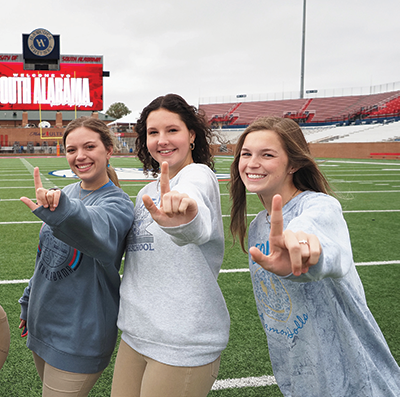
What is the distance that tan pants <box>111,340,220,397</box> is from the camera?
1328mm

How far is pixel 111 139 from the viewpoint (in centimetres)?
189

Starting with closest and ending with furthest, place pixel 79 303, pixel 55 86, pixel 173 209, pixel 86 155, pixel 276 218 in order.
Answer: pixel 276 218 < pixel 173 209 < pixel 79 303 < pixel 86 155 < pixel 55 86

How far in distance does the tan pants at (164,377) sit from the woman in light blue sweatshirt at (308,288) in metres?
0.31

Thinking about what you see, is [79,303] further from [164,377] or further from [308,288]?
[308,288]

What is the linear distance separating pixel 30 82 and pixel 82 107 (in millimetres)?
6986

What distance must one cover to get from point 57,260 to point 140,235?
0.38 metres

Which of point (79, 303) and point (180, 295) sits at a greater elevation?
point (180, 295)

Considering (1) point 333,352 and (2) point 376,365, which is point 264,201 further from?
(2) point 376,365

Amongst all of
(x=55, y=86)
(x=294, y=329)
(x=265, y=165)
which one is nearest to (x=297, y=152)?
(x=265, y=165)

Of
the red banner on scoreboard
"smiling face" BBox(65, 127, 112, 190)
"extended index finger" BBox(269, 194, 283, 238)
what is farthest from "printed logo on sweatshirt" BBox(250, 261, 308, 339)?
the red banner on scoreboard

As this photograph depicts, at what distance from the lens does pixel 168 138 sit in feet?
5.16

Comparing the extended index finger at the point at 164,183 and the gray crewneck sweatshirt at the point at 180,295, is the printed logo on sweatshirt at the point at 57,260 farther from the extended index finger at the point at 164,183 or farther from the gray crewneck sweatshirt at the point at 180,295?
the extended index finger at the point at 164,183

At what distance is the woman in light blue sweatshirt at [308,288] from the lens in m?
1.10

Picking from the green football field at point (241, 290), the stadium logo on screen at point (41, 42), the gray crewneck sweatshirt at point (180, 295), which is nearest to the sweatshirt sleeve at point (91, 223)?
the gray crewneck sweatshirt at point (180, 295)
